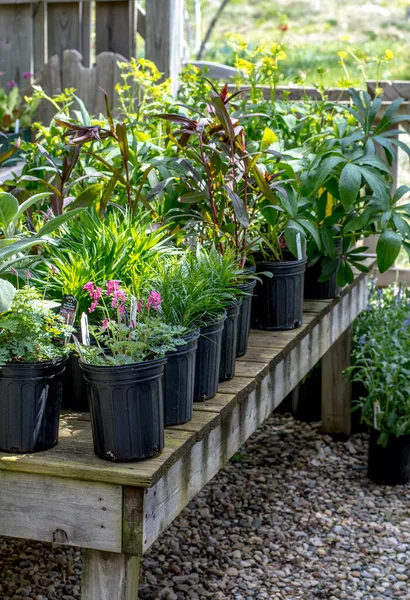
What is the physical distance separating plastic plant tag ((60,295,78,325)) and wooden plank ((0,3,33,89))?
2.88 metres

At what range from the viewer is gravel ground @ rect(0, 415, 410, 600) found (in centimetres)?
298

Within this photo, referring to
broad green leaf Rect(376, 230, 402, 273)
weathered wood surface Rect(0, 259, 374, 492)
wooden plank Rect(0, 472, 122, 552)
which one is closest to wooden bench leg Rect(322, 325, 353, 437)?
weathered wood surface Rect(0, 259, 374, 492)

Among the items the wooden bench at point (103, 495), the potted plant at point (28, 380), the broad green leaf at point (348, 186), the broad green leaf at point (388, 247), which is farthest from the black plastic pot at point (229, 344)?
the broad green leaf at point (388, 247)

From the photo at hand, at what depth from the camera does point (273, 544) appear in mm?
3305

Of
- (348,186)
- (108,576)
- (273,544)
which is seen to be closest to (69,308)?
(108,576)

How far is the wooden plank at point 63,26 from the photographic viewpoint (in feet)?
14.8

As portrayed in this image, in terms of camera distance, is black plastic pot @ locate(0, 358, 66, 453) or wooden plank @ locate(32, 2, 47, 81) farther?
wooden plank @ locate(32, 2, 47, 81)

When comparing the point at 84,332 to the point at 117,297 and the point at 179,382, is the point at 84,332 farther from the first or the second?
the point at 179,382

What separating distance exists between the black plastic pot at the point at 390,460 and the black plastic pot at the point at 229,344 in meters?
1.56

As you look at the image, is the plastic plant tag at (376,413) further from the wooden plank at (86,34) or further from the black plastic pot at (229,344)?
the wooden plank at (86,34)

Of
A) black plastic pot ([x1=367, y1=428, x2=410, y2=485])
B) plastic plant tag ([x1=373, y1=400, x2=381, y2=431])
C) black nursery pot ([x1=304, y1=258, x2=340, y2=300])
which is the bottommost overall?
black plastic pot ([x1=367, y1=428, x2=410, y2=485])

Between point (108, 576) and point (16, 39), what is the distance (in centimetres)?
343

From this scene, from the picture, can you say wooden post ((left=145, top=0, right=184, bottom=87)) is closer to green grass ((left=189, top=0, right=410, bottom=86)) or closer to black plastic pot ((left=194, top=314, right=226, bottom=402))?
black plastic pot ((left=194, top=314, right=226, bottom=402))

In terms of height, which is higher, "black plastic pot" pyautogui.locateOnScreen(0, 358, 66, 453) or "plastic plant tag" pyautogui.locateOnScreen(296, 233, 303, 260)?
"plastic plant tag" pyautogui.locateOnScreen(296, 233, 303, 260)
